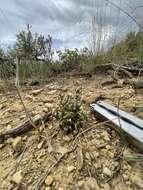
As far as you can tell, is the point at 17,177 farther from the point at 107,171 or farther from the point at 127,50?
the point at 127,50

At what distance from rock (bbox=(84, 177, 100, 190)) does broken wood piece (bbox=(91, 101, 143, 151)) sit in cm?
33

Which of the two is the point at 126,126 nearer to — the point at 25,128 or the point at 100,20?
the point at 25,128

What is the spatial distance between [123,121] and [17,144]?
726 mm

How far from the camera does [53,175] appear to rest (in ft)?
4.77

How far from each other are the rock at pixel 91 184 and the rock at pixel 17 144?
583 mm

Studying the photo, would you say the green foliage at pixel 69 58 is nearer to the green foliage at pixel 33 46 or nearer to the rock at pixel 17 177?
the green foliage at pixel 33 46

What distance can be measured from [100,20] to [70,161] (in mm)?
2871

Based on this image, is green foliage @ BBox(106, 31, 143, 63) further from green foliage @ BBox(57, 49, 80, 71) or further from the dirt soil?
the dirt soil

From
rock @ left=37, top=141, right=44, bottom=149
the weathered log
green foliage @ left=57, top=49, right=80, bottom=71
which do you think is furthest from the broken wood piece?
green foliage @ left=57, top=49, right=80, bottom=71

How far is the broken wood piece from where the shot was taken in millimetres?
1533

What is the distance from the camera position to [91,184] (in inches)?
53.4

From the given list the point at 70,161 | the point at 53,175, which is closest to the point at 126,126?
the point at 70,161

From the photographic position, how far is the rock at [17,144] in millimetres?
1762

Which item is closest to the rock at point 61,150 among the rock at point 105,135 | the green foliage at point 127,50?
the rock at point 105,135
